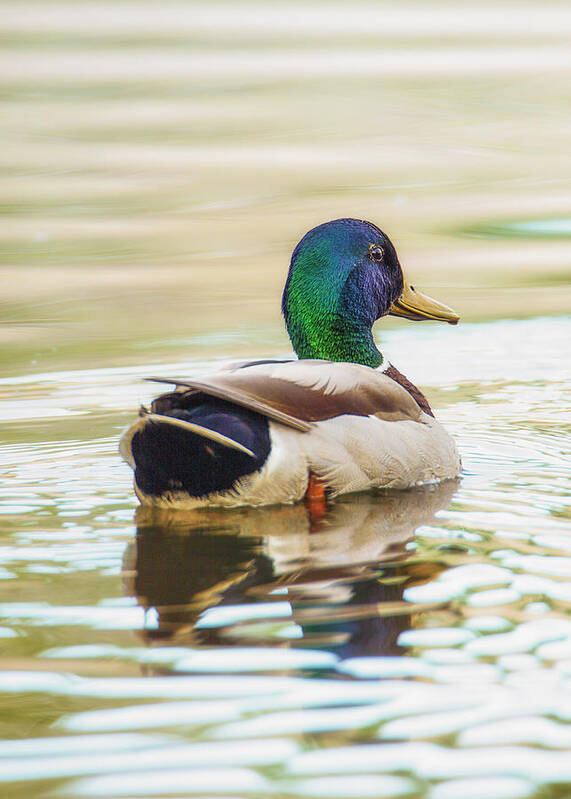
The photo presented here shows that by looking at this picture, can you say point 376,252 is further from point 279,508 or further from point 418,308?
point 279,508

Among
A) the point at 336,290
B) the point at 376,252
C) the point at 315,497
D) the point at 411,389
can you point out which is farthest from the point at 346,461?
the point at 376,252

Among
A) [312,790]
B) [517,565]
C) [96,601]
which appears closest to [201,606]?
[96,601]

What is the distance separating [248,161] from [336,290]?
29.7 ft

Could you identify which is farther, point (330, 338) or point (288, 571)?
point (330, 338)

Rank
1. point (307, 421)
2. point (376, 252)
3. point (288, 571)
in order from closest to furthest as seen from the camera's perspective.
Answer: point (288, 571) < point (307, 421) < point (376, 252)

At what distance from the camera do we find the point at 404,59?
2069cm

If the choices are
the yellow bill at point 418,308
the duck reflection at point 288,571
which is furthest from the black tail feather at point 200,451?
the yellow bill at point 418,308

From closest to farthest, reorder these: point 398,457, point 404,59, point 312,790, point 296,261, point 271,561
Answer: point 312,790 < point 271,561 < point 398,457 < point 296,261 < point 404,59

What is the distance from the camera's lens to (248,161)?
1561 centimetres

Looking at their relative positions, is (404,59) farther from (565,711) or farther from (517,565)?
(565,711)

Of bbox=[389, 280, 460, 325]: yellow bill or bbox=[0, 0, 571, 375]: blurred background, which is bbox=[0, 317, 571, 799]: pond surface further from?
bbox=[0, 0, 571, 375]: blurred background

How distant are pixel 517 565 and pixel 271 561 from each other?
0.87 m

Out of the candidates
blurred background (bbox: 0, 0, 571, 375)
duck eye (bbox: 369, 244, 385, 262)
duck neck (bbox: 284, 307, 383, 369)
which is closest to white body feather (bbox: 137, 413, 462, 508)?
duck neck (bbox: 284, 307, 383, 369)

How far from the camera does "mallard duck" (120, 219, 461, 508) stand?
18.2 ft
